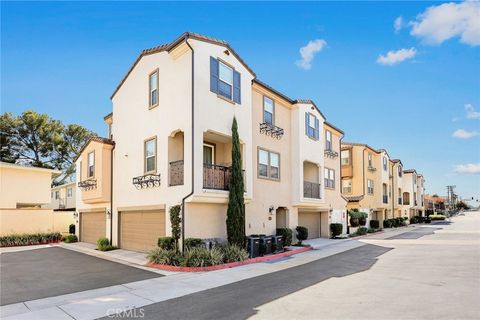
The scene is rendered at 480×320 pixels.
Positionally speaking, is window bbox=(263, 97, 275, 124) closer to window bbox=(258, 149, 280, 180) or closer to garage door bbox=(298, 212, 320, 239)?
window bbox=(258, 149, 280, 180)

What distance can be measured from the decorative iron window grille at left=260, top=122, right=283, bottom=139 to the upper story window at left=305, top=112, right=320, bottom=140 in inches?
116

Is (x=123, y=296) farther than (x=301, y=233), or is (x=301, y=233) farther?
(x=301, y=233)

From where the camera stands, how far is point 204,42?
14945 mm

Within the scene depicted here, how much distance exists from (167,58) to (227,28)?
12.6ft

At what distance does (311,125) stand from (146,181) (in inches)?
480

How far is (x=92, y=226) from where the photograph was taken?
2222 centimetres

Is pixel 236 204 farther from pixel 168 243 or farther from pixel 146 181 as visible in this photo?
pixel 146 181

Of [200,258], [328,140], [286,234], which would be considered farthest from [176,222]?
[328,140]

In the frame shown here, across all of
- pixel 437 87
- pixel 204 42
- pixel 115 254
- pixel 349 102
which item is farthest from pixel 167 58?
pixel 437 87

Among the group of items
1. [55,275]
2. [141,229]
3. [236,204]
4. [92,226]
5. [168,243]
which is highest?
[236,204]

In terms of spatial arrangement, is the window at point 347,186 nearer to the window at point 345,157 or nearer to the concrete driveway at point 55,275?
the window at point 345,157

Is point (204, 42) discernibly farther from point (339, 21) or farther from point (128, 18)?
point (339, 21)

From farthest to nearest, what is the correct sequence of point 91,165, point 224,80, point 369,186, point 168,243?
point 369,186, point 91,165, point 224,80, point 168,243

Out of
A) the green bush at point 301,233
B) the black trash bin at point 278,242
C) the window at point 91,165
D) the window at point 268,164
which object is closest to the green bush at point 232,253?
the black trash bin at point 278,242
